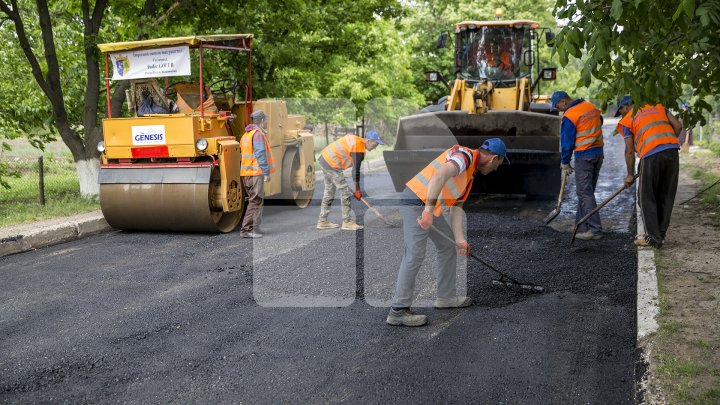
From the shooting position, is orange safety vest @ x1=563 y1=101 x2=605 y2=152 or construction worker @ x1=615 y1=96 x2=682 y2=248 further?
orange safety vest @ x1=563 y1=101 x2=605 y2=152

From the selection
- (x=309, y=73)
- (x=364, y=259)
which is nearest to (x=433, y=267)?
(x=364, y=259)

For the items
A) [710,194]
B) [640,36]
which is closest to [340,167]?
[640,36]

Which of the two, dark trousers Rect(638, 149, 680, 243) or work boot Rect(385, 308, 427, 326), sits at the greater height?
dark trousers Rect(638, 149, 680, 243)

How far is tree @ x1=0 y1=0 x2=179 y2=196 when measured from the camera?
1082 centimetres

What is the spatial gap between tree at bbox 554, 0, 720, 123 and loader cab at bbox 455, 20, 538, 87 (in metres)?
8.05

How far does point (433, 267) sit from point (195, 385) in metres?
3.23

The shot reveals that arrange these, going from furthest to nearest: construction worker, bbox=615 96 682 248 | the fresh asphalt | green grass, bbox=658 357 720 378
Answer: construction worker, bbox=615 96 682 248, the fresh asphalt, green grass, bbox=658 357 720 378

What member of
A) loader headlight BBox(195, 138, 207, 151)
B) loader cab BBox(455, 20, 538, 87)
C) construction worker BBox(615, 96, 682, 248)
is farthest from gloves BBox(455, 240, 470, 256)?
loader cab BBox(455, 20, 538, 87)

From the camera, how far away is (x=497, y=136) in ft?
34.7

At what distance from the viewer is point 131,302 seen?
19.4ft

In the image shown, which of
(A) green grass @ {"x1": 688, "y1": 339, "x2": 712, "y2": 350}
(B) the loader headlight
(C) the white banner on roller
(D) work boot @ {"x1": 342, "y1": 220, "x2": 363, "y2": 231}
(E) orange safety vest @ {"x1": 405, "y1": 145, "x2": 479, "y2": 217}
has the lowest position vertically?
(A) green grass @ {"x1": 688, "y1": 339, "x2": 712, "y2": 350}

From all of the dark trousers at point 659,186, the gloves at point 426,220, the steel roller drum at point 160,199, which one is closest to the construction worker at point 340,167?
the steel roller drum at point 160,199

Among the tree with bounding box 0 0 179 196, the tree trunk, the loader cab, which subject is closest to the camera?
the tree with bounding box 0 0 179 196

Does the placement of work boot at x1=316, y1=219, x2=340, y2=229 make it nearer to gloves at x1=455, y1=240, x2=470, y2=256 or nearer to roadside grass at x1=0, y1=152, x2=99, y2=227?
roadside grass at x1=0, y1=152, x2=99, y2=227
